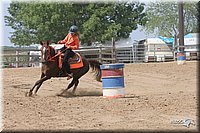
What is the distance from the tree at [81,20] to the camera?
3850 centimetres

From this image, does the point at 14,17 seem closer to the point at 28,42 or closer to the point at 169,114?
the point at 28,42

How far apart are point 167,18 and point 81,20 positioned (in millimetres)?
23135

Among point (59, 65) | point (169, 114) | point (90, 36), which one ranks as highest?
point (90, 36)

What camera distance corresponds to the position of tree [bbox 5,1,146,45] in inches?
1516

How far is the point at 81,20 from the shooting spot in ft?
132

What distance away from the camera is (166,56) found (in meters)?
32.9

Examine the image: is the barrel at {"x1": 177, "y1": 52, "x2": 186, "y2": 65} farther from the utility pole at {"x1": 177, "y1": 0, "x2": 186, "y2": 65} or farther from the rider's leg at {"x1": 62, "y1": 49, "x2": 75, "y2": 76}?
the rider's leg at {"x1": 62, "y1": 49, "x2": 75, "y2": 76}

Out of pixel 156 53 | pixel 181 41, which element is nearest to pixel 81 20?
pixel 156 53

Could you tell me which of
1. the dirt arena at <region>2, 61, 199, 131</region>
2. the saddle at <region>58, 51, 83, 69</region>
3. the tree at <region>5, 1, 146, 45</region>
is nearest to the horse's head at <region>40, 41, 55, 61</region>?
the saddle at <region>58, 51, 83, 69</region>

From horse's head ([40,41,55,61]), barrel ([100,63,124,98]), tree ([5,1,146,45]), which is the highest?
tree ([5,1,146,45])

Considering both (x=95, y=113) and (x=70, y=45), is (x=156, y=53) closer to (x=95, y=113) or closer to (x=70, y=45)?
(x=70, y=45)

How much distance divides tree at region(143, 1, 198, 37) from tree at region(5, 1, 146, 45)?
1748 cm

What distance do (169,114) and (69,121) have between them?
2.10 metres

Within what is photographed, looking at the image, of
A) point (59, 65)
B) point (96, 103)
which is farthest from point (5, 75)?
point (96, 103)
